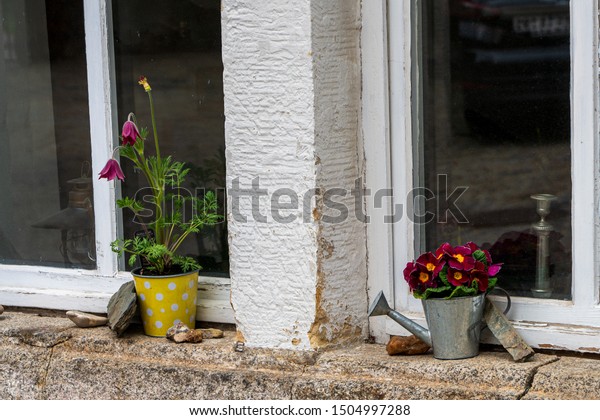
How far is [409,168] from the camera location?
330cm

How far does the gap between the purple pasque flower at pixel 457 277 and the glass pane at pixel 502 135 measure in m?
0.20

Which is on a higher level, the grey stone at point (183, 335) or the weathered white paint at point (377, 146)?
the weathered white paint at point (377, 146)

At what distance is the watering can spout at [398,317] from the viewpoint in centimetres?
319

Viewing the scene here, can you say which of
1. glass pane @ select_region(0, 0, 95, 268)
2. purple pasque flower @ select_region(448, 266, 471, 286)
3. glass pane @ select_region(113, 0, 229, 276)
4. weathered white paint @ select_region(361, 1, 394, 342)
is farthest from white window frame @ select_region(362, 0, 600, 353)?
glass pane @ select_region(0, 0, 95, 268)

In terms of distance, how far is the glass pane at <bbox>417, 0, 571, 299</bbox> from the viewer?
308 cm

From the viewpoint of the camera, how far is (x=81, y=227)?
3.89 meters

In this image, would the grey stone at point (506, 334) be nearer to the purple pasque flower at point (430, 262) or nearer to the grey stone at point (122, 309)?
the purple pasque flower at point (430, 262)

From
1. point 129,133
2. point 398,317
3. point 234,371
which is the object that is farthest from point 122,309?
point 398,317

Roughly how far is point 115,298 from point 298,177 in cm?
83

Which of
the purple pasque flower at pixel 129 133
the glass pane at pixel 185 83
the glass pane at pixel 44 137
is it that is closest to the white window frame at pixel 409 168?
the glass pane at pixel 185 83

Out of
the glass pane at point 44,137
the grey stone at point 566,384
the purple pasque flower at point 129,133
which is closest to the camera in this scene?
the grey stone at point 566,384

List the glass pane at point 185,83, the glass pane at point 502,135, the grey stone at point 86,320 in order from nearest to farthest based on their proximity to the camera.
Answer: the glass pane at point 502,135 < the glass pane at point 185,83 < the grey stone at point 86,320

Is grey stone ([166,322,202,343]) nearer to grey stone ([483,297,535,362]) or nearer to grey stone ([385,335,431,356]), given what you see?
grey stone ([385,335,431,356])

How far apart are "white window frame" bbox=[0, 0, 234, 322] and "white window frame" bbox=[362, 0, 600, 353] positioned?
2.01 feet
